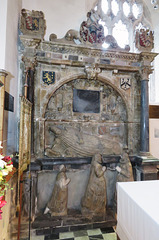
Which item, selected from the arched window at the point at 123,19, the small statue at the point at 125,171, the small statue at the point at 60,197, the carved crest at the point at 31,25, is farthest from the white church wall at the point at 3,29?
the arched window at the point at 123,19

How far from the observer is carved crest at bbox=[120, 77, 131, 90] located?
422 centimetres

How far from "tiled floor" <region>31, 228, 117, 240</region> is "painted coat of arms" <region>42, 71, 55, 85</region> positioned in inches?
132

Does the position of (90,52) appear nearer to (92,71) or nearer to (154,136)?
(92,71)

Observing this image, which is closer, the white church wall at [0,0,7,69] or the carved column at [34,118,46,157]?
the white church wall at [0,0,7,69]

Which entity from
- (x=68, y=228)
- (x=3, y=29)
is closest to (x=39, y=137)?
(x=68, y=228)

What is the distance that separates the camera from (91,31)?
385 centimetres

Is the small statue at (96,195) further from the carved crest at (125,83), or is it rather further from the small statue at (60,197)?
the carved crest at (125,83)

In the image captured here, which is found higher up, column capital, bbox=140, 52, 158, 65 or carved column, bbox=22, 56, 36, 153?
column capital, bbox=140, 52, 158, 65

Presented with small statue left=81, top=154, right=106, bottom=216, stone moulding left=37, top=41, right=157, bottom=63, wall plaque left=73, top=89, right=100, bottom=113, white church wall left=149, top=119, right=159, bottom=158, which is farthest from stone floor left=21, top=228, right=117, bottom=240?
stone moulding left=37, top=41, right=157, bottom=63

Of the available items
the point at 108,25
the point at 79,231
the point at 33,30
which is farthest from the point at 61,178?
the point at 108,25

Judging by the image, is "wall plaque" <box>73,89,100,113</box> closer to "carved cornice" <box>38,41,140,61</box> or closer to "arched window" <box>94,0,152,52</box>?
"carved cornice" <box>38,41,140,61</box>

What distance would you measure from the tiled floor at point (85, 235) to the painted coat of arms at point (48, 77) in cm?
335

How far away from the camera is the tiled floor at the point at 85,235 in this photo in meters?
2.95

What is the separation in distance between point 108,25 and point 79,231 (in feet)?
20.7
